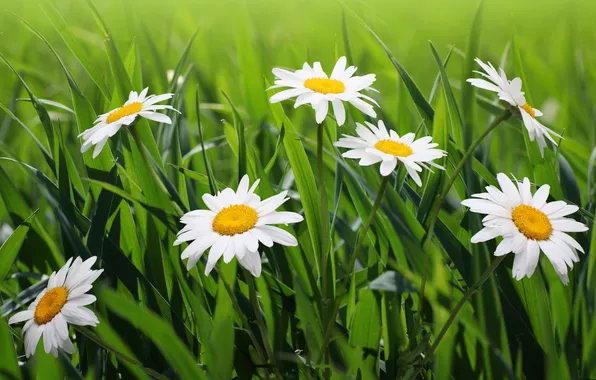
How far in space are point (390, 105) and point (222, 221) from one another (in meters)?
1.12

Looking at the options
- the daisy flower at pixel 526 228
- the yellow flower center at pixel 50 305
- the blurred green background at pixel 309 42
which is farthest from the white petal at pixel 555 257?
the blurred green background at pixel 309 42

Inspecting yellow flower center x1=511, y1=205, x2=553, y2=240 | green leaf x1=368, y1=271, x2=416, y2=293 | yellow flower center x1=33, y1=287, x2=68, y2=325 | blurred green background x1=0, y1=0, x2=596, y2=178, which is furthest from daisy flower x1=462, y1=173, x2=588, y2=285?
blurred green background x1=0, y1=0, x2=596, y2=178

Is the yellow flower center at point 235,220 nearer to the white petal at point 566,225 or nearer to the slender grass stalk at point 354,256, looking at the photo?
the slender grass stalk at point 354,256

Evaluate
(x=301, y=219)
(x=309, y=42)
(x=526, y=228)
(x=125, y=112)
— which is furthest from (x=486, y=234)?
(x=309, y=42)

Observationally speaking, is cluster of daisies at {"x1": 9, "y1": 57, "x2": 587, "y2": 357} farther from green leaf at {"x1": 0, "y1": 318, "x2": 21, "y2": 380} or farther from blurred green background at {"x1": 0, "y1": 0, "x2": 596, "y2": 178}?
blurred green background at {"x1": 0, "y1": 0, "x2": 596, "y2": 178}

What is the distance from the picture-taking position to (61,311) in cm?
53

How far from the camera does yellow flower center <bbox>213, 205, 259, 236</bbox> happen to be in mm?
521

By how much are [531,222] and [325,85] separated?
0.23 m

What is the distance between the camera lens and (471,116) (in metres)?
0.87

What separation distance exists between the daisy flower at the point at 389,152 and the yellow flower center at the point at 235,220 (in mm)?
101

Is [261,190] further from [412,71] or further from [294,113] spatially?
[412,71]

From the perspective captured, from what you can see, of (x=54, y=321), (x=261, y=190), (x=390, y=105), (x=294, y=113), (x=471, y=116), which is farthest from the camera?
(x=390, y=105)

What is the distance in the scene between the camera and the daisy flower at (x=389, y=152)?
20.9 inches

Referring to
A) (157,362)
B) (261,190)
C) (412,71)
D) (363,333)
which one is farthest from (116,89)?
(412,71)
